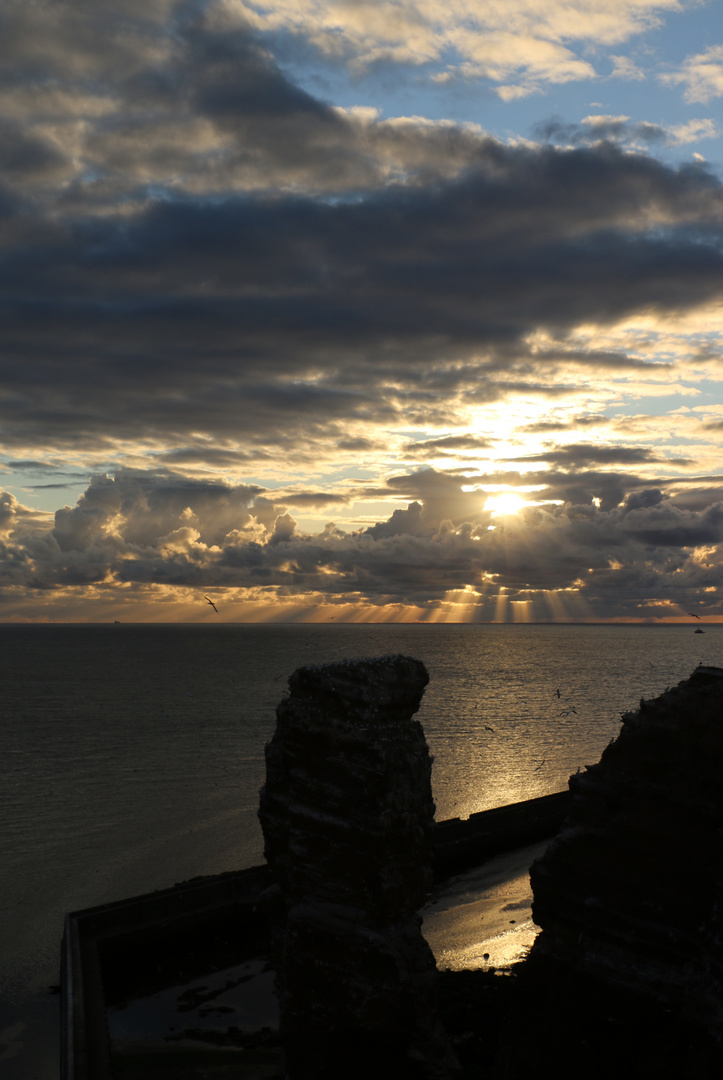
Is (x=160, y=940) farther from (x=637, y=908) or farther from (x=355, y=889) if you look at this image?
(x=637, y=908)

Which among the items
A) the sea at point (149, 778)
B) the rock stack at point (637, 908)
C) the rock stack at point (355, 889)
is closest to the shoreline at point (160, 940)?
the sea at point (149, 778)

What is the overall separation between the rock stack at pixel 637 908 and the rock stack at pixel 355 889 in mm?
3626

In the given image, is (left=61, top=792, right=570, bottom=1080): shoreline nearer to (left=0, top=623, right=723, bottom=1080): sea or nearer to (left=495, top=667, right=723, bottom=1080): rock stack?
(left=0, top=623, right=723, bottom=1080): sea

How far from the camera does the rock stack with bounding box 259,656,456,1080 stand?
45.9 ft

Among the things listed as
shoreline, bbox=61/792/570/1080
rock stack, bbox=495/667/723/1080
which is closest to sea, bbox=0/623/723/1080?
shoreline, bbox=61/792/570/1080

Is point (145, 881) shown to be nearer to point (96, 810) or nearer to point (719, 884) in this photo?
point (96, 810)

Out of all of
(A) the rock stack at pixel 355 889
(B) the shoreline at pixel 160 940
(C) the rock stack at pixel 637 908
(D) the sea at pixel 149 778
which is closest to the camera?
(C) the rock stack at pixel 637 908

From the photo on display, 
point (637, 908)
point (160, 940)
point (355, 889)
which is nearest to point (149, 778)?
point (160, 940)

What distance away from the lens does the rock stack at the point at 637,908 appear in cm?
968

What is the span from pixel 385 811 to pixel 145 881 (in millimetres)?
28018

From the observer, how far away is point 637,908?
33.2 feet

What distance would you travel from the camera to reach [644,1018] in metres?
9.80

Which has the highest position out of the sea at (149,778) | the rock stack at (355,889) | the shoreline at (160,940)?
the rock stack at (355,889)

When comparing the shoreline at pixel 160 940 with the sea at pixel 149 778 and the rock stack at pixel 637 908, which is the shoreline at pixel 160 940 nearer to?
the sea at pixel 149 778
